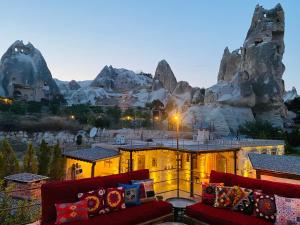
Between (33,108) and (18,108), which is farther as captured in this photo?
(33,108)

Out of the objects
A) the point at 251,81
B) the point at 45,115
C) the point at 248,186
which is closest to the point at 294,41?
the point at 251,81

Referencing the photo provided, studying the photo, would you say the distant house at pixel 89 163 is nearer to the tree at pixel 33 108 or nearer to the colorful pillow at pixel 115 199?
the colorful pillow at pixel 115 199

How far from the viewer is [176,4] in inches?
905

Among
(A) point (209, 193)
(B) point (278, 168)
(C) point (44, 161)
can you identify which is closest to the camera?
(A) point (209, 193)

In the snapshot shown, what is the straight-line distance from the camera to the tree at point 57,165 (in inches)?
453

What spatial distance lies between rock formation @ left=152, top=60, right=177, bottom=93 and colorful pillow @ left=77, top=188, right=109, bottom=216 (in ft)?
159

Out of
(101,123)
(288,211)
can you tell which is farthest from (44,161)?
(101,123)

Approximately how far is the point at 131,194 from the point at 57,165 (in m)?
8.63

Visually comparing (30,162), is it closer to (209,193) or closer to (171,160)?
(171,160)

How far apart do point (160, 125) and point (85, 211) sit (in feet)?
97.2

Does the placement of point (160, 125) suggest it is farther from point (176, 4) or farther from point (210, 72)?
point (210, 72)

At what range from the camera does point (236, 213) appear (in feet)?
12.0

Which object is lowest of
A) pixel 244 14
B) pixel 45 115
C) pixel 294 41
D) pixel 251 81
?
pixel 45 115

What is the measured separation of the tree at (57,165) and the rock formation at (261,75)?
19166 millimetres
